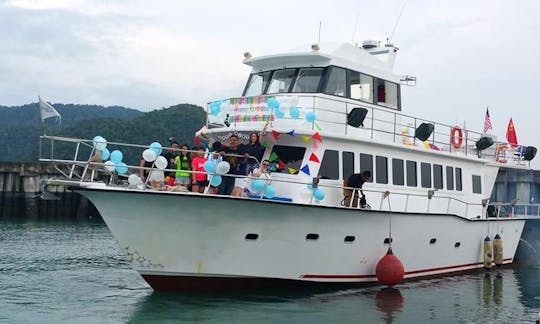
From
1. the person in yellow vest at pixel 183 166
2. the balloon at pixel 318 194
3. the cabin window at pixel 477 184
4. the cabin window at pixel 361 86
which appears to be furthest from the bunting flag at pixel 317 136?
the cabin window at pixel 477 184

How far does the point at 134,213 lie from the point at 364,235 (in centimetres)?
463

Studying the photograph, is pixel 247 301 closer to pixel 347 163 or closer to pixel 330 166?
pixel 330 166

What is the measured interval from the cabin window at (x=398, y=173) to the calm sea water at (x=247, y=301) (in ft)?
7.47

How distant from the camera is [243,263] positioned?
11.9 meters

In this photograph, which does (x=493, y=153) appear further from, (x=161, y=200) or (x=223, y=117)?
(x=161, y=200)

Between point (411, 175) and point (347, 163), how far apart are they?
7.09ft

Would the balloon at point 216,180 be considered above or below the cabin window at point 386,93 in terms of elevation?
below

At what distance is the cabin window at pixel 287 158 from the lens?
42.9ft

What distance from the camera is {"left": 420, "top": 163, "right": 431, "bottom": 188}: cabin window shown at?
15312mm

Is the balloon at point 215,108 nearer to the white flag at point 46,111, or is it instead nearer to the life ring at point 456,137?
the white flag at point 46,111

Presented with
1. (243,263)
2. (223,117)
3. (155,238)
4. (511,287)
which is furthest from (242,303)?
(511,287)

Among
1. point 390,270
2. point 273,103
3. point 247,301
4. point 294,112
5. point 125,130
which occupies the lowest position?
point 247,301

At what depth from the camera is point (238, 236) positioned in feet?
38.5

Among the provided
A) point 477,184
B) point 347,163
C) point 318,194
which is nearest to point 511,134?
point 477,184
